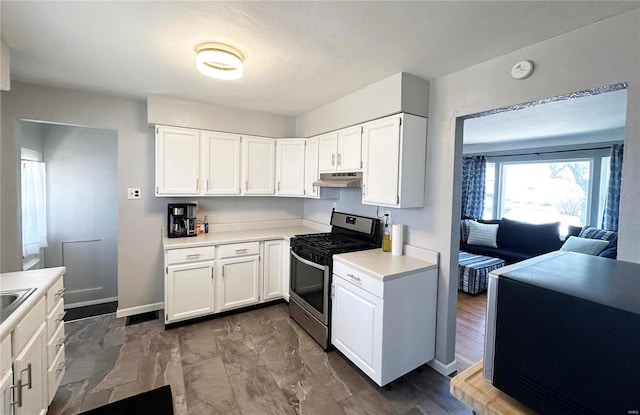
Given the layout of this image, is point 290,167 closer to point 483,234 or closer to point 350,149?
point 350,149

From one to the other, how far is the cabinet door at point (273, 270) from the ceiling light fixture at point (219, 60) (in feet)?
6.52

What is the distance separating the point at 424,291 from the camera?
7.61 ft

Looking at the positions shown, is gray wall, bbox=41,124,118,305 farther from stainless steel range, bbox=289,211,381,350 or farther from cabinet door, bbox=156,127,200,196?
stainless steel range, bbox=289,211,381,350

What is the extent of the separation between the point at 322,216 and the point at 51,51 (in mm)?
3014

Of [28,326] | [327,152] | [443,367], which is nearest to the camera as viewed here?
[28,326]

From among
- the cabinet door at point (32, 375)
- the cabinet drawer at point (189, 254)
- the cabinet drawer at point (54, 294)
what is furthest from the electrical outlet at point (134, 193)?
the cabinet door at point (32, 375)

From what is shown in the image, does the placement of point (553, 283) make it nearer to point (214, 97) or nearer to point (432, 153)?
point (432, 153)

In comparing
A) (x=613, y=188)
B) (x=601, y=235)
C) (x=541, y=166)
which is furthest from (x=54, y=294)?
(x=541, y=166)

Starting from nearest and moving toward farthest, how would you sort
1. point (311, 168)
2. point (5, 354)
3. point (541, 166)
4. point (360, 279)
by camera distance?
point (5, 354)
point (360, 279)
point (311, 168)
point (541, 166)

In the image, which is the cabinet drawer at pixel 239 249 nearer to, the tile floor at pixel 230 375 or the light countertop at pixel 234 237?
the light countertop at pixel 234 237

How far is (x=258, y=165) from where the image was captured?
3672mm

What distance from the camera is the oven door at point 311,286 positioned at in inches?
103

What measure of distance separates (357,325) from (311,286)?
705 mm

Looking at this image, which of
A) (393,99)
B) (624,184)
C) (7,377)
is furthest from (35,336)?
(624,184)
